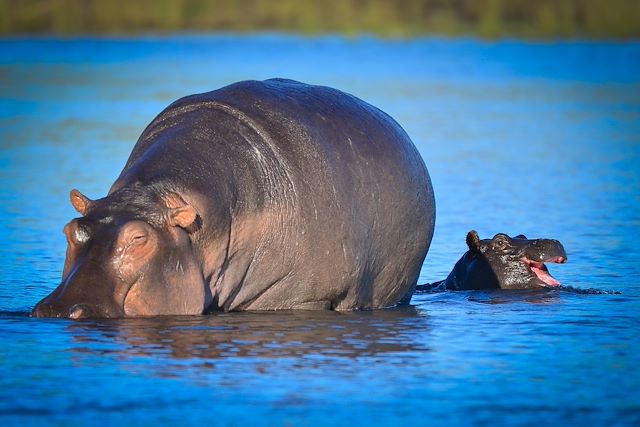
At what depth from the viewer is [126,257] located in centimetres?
778

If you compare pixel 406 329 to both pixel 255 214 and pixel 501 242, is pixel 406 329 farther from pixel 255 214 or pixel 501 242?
pixel 501 242

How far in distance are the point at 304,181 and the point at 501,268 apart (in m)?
2.42

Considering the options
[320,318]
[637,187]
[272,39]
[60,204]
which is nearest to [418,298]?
[320,318]

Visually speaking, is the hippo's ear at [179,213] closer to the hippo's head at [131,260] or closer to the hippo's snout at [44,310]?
the hippo's head at [131,260]

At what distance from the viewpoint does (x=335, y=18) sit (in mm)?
69625

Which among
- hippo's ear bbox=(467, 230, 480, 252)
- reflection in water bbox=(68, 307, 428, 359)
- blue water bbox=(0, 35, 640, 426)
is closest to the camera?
blue water bbox=(0, 35, 640, 426)

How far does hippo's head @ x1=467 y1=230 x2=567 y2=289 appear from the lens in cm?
1047

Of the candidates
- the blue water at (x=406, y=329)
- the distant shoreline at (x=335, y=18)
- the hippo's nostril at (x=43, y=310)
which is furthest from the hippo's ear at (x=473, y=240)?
the distant shoreline at (x=335, y=18)

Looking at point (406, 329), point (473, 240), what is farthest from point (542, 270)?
point (406, 329)

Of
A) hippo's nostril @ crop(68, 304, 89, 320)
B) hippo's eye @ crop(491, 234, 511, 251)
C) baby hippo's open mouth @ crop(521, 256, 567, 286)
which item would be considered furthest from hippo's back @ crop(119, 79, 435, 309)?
baby hippo's open mouth @ crop(521, 256, 567, 286)

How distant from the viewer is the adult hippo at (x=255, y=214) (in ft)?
25.9

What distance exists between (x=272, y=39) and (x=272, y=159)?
58902 mm

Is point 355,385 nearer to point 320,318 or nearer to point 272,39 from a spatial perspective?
point 320,318

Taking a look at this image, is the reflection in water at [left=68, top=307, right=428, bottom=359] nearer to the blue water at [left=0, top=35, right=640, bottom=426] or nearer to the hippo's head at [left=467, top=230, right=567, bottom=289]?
the blue water at [left=0, top=35, right=640, bottom=426]
